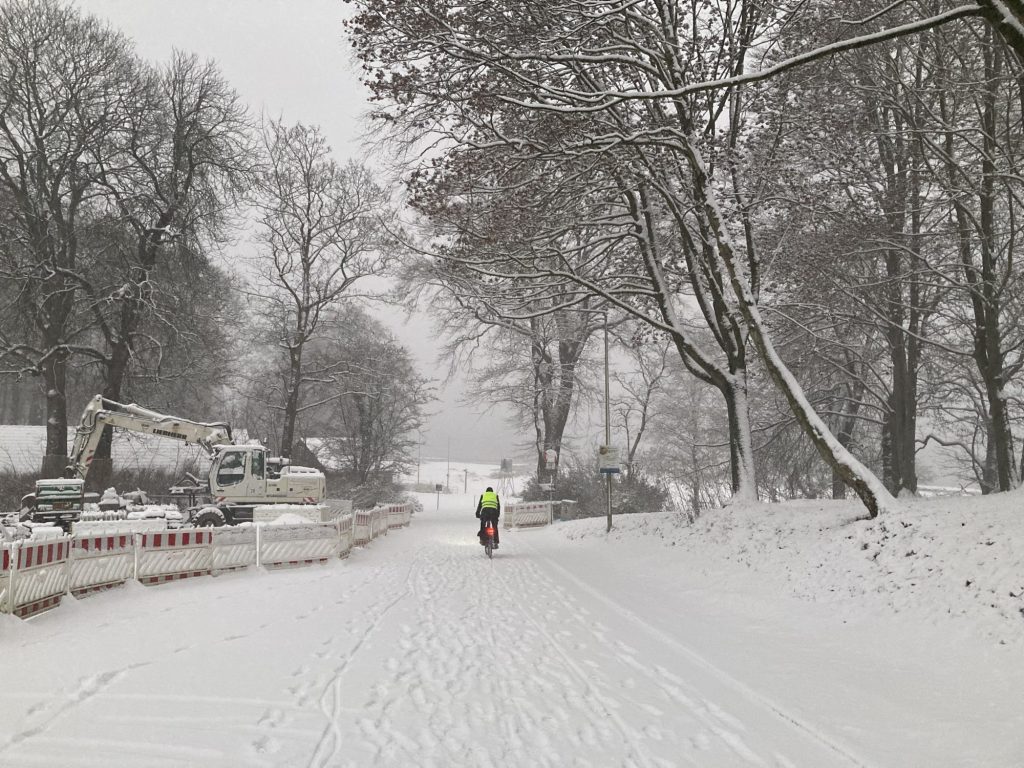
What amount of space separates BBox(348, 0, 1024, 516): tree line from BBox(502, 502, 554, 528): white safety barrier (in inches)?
525

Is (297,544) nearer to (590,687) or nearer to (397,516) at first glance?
(590,687)

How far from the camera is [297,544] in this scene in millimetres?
14656

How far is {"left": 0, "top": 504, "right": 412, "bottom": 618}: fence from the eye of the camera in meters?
8.34

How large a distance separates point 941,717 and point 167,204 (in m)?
25.6

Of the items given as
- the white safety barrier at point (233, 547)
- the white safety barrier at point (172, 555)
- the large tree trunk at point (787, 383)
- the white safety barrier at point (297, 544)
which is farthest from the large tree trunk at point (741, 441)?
the white safety barrier at point (172, 555)

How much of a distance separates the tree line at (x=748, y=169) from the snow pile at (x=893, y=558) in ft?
3.31

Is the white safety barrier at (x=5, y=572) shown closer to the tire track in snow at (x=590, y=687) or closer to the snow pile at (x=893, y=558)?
the tire track in snow at (x=590, y=687)

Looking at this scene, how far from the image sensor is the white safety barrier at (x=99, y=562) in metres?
9.76

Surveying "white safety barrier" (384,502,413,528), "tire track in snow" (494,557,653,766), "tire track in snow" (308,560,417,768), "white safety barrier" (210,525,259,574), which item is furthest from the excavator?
"tire track in snow" (308,560,417,768)

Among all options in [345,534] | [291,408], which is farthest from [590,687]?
[291,408]

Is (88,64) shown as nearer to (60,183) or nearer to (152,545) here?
(60,183)

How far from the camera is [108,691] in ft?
17.3

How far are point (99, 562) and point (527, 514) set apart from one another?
68.8 feet

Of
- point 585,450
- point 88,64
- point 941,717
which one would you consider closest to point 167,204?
point 88,64
